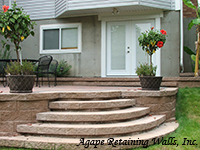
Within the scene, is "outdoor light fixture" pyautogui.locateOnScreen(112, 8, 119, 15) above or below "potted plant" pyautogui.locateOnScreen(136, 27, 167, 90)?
above

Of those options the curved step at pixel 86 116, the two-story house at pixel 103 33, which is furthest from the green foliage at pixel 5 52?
the curved step at pixel 86 116

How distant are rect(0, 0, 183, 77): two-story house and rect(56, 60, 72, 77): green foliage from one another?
8.2 inches

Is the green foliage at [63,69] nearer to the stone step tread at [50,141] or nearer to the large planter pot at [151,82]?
the large planter pot at [151,82]

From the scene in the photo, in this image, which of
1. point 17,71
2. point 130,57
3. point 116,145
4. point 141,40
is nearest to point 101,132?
point 116,145

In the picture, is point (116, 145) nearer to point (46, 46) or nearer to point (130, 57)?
point (130, 57)

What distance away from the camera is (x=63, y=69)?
8.44m

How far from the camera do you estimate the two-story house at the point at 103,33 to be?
26.1 ft

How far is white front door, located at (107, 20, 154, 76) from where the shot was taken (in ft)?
27.4

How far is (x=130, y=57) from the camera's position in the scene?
8391 millimetres

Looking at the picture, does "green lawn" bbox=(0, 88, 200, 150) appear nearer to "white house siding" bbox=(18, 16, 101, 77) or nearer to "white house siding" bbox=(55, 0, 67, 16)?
"white house siding" bbox=(18, 16, 101, 77)

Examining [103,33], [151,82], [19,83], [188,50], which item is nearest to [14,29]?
[19,83]

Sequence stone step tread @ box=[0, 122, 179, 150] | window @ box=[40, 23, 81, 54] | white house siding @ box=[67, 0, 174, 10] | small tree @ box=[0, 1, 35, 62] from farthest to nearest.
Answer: window @ box=[40, 23, 81, 54] → white house siding @ box=[67, 0, 174, 10] → small tree @ box=[0, 1, 35, 62] → stone step tread @ box=[0, 122, 179, 150]

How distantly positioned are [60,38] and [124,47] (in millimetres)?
2757

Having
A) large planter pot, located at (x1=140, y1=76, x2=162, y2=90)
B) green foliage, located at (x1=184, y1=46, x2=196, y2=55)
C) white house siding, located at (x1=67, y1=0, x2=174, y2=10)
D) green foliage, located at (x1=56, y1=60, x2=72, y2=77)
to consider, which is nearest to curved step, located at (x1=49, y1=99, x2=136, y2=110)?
large planter pot, located at (x1=140, y1=76, x2=162, y2=90)
